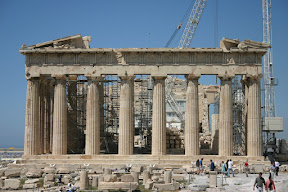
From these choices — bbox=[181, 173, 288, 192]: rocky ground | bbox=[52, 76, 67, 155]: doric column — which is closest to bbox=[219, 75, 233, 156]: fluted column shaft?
bbox=[181, 173, 288, 192]: rocky ground

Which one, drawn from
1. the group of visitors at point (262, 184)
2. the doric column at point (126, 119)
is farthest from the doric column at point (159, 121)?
the group of visitors at point (262, 184)

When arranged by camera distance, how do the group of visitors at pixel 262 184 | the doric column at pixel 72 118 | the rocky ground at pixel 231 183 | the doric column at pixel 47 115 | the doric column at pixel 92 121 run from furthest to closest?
the doric column at pixel 72 118 → the doric column at pixel 47 115 → the doric column at pixel 92 121 → the rocky ground at pixel 231 183 → the group of visitors at pixel 262 184

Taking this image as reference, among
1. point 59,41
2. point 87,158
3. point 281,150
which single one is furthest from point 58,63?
point 281,150

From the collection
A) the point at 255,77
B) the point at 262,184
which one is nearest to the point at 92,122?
the point at 255,77

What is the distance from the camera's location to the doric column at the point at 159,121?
140ft

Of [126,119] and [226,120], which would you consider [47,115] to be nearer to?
[126,119]

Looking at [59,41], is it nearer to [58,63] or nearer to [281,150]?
[58,63]

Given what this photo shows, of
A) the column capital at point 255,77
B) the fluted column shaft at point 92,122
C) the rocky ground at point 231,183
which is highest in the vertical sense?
the column capital at point 255,77

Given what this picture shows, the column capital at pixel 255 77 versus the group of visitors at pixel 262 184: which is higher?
the column capital at pixel 255 77

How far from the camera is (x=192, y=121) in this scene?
42.9 m

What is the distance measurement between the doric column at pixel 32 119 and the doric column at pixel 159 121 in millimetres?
11224

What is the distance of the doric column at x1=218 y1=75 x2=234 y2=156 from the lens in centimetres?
4259

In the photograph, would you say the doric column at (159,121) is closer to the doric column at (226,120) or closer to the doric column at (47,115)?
the doric column at (226,120)

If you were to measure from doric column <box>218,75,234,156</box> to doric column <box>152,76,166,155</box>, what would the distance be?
543 cm
